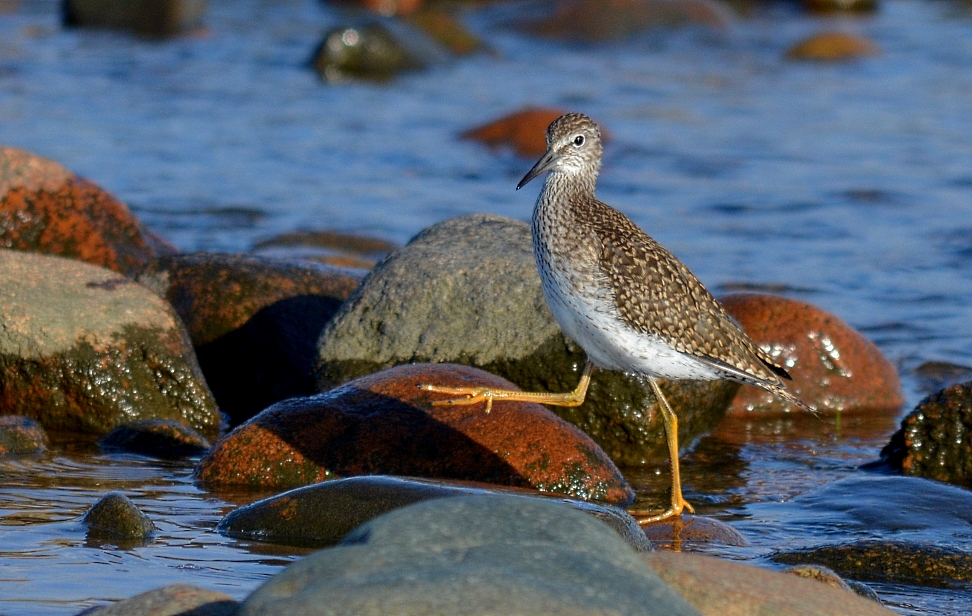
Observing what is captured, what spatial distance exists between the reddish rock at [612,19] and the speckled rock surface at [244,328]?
16.2 meters

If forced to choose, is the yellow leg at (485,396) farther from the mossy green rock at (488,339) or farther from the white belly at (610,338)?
the mossy green rock at (488,339)

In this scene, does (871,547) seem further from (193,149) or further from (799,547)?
(193,149)

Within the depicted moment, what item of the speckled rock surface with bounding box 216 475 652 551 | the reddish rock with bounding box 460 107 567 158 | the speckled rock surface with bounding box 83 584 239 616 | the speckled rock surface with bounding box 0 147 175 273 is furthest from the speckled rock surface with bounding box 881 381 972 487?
the reddish rock with bounding box 460 107 567 158

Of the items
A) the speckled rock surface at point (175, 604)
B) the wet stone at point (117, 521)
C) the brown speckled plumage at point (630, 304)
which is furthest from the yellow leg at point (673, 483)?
the speckled rock surface at point (175, 604)

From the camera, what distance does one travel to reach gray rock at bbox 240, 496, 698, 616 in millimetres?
3756

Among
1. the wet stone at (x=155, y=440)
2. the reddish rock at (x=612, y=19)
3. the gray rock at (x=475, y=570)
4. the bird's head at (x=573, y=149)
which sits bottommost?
the wet stone at (x=155, y=440)

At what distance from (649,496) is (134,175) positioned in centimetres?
931

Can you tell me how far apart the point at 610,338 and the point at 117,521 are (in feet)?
7.82

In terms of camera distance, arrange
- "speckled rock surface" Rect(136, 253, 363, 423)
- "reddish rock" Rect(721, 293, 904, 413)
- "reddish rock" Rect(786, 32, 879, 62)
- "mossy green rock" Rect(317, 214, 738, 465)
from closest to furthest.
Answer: "mossy green rock" Rect(317, 214, 738, 465), "speckled rock surface" Rect(136, 253, 363, 423), "reddish rock" Rect(721, 293, 904, 413), "reddish rock" Rect(786, 32, 879, 62)

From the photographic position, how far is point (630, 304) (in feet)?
21.2

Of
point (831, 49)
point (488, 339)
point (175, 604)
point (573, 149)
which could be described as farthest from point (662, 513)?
A: point (831, 49)

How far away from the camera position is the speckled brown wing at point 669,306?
21.3 feet

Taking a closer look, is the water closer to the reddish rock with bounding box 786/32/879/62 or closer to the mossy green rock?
the mossy green rock

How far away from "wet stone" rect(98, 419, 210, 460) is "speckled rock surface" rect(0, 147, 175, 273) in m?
2.46
